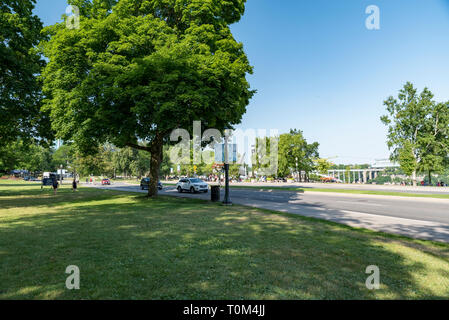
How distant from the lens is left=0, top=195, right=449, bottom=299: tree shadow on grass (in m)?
3.56

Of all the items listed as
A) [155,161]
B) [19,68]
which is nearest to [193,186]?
[155,161]

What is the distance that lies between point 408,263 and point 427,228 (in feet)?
15.8

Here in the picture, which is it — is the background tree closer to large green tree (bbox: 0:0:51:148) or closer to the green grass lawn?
the green grass lawn

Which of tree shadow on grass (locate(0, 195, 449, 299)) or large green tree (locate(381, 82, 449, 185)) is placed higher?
large green tree (locate(381, 82, 449, 185))

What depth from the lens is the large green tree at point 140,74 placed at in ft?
41.3

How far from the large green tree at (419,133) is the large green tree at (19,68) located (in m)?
48.2

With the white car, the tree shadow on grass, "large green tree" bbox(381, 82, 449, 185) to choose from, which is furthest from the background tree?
the tree shadow on grass

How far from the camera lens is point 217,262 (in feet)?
15.6

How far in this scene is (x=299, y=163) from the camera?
172 ft

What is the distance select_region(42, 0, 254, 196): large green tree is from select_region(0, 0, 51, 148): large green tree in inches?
171

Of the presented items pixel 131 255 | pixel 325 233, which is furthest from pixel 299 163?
pixel 131 255

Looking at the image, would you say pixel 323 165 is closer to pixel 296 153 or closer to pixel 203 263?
pixel 296 153

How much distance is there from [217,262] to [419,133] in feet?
158
